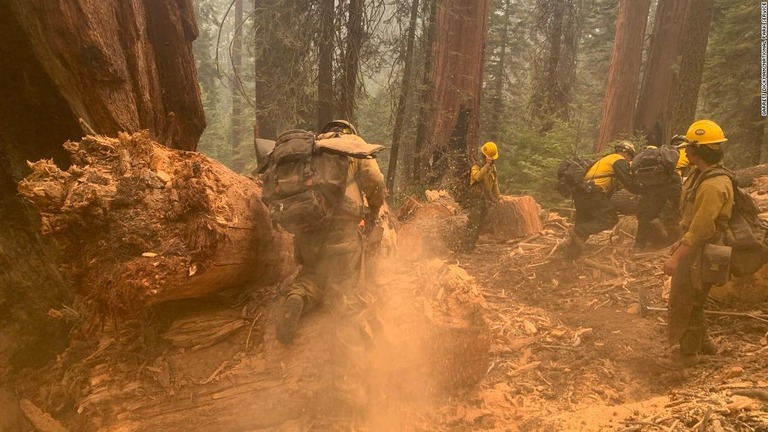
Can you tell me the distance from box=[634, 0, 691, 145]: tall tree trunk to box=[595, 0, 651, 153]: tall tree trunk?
2.51 ft

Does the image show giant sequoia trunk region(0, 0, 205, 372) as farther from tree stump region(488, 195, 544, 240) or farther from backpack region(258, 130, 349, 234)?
tree stump region(488, 195, 544, 240)

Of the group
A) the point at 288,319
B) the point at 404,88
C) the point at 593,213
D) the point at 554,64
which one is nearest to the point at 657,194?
the point at 593,213

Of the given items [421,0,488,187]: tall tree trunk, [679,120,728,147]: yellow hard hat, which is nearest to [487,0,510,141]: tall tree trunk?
[421,0,488,187]: tall tree trunk

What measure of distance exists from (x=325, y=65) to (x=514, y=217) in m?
4.99

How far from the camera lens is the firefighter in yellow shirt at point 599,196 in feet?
24.5

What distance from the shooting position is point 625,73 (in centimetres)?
1238

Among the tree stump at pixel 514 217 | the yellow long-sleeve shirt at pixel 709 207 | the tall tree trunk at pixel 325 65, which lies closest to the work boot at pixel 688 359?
the yellow long-sleeve shirt at pixel 709 207

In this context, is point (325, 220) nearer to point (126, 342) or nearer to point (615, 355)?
point (126, 342)

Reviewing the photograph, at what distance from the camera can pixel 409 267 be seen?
505cm

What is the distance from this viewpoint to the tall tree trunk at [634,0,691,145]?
1101 cm

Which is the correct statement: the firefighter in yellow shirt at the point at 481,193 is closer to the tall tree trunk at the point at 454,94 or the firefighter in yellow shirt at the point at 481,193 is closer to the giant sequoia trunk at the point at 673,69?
the tall tree trunk at the point at 454,94

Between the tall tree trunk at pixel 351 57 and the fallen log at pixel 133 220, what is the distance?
5331mm

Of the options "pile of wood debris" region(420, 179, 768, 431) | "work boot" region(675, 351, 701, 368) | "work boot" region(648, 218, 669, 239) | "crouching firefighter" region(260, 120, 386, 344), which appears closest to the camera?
"pile of wood debris" region(420, 179, 768, 431)

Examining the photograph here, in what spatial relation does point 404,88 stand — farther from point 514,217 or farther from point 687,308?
point 687,308
